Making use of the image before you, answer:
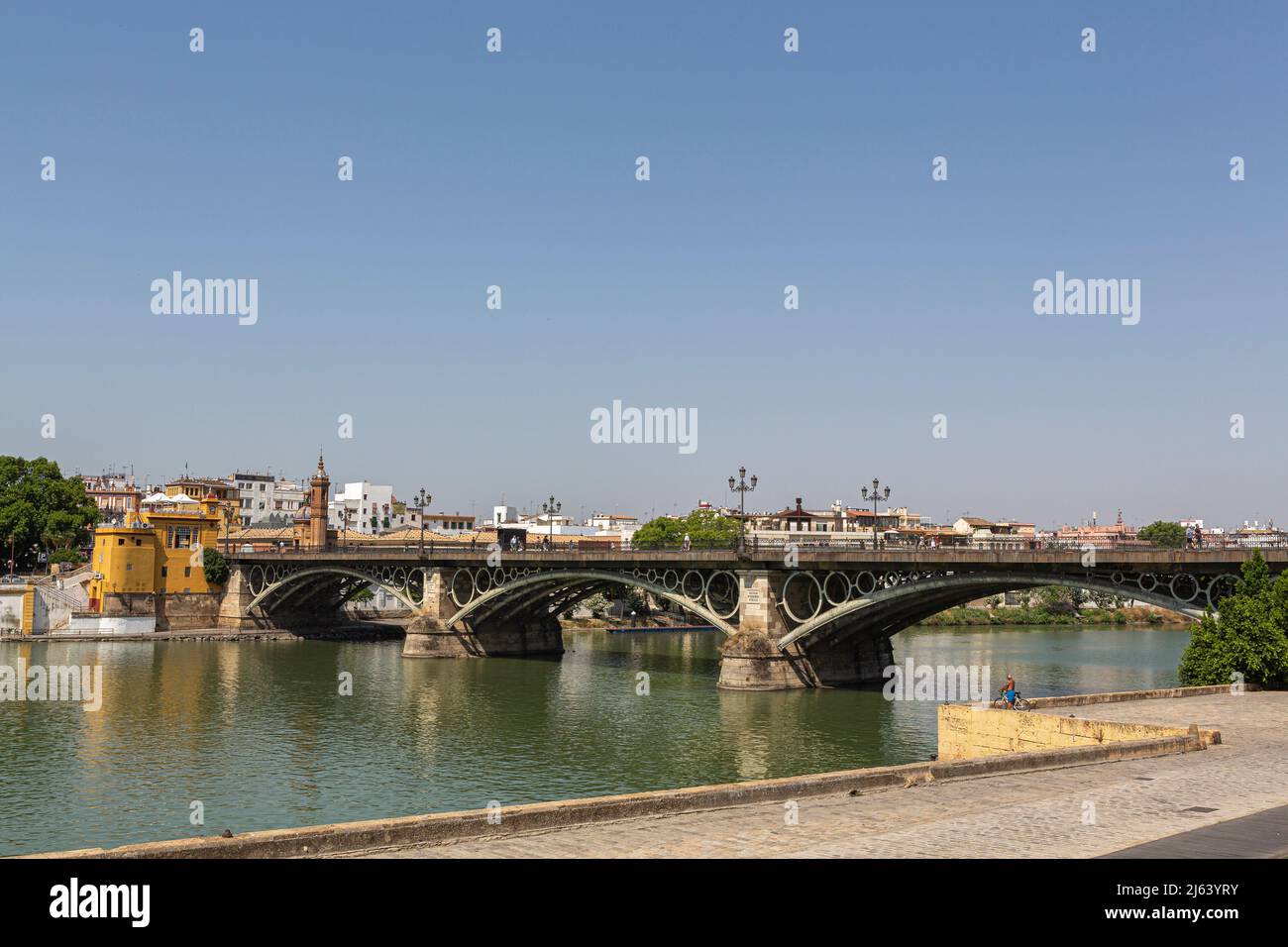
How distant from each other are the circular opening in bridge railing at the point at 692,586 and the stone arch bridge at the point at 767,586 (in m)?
0.11

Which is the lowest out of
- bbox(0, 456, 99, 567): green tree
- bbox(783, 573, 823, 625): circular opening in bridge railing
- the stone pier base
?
the stone pier base

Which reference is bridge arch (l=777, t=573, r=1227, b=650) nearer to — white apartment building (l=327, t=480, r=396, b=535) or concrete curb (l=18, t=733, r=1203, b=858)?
concrete curb (l=18, t=733, r=1203, b=858)

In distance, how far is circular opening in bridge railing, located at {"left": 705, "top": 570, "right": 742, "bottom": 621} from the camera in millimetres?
64625

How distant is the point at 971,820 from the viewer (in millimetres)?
18062

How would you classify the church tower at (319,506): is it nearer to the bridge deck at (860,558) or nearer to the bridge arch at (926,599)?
the bridge deck at (860,558)

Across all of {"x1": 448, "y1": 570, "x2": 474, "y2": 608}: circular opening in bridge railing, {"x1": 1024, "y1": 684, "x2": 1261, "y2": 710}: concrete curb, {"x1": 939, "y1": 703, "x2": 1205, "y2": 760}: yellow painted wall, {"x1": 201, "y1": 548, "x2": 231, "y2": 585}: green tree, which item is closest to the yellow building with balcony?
{"x1": 201, "y1": 548, "x2": 231, "y2": 585}: green tree

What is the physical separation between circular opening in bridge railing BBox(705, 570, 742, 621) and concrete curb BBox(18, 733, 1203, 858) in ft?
132

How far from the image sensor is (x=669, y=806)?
18422 mm

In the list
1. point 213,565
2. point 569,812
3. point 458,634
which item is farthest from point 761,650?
point 213,565

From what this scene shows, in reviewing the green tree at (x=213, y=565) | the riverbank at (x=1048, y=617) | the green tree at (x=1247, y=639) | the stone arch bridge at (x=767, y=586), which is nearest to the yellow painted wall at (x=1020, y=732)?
the green tree at (x=1247, y=639)

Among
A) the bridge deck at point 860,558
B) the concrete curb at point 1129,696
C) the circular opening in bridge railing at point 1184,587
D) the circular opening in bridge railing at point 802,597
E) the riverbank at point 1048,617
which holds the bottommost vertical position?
the riverbank at point 1048,617

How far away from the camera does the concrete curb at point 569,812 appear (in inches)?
579
